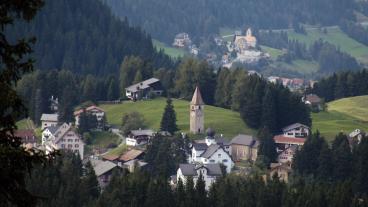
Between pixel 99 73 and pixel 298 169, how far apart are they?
301 ft

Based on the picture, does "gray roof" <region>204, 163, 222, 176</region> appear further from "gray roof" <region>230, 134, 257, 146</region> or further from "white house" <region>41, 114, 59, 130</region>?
"white house" <region>41, 114, 59, 130</region>

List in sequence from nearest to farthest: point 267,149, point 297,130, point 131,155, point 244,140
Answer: point 131,155 → point 267,149 → point 244,140 → point 297,130

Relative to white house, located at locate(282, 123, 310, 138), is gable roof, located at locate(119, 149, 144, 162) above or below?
below

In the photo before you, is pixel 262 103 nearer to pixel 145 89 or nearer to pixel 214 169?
pixel 145 89

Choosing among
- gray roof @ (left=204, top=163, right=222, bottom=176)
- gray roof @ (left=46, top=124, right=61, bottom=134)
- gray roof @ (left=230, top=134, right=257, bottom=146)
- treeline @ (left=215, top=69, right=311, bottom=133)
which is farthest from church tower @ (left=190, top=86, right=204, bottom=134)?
gray roof @ (left=46, top=124, right=61, bottom=134)

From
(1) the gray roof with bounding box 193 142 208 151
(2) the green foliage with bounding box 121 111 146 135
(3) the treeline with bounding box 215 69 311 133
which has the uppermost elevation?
(3) the treeline with bounding box 215 69 311 133

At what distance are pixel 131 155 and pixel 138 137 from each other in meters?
5.75

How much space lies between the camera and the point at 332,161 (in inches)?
3568

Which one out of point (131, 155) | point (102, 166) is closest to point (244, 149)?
point (131, 155)

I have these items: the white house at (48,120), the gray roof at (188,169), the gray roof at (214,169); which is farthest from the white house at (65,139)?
the gray roof at (214,169)

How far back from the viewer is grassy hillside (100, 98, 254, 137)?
351 ft

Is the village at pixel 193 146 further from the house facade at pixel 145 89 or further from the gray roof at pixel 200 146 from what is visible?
the house facade at pixel 145 89

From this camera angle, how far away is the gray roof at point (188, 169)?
8610cm

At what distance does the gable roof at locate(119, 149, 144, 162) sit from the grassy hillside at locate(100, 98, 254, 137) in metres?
11.5
